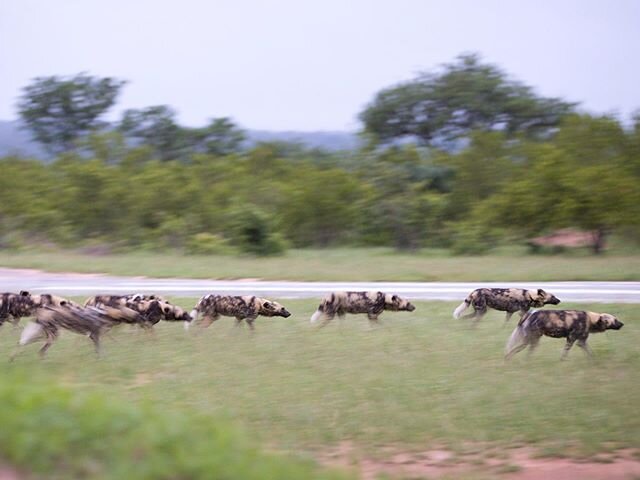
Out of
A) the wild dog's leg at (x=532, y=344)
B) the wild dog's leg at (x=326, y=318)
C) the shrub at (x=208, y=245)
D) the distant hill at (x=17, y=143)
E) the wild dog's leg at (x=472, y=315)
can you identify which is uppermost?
the distant hill at (x=17, y=143)

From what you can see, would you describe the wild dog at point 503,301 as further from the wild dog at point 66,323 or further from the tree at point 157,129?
the tree at point 157,129

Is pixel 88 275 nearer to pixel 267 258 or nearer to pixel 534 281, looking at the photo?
pixel 267 258

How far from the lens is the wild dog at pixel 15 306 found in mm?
14523

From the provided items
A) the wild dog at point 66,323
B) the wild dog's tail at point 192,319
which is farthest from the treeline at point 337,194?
the wild dog at point 66,323

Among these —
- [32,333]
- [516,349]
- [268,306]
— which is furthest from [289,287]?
[516,349]

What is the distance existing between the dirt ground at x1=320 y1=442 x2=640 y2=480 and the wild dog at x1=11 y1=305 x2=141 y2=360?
5.79 metres

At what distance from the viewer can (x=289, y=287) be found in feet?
69.3

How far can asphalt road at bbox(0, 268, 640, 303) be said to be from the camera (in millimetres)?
19109

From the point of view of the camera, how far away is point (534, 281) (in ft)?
73.4

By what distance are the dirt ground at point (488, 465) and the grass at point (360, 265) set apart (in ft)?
48.7

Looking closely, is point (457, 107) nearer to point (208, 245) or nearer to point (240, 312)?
point (208, 245)

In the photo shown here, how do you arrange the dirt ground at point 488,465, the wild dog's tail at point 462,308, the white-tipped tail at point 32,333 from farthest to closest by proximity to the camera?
the wild dog's tail at point 462,308 < the white-tipped tail at point 32,333 < the dirt ground at point 488,465

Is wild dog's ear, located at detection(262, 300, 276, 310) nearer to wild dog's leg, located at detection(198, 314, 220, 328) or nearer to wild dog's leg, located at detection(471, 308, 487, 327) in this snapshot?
wild dog's leg, located at detection(198, 314, 220, 328)

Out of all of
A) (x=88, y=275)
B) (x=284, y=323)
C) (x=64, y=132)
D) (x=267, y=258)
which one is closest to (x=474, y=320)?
(x=284, y=323)
